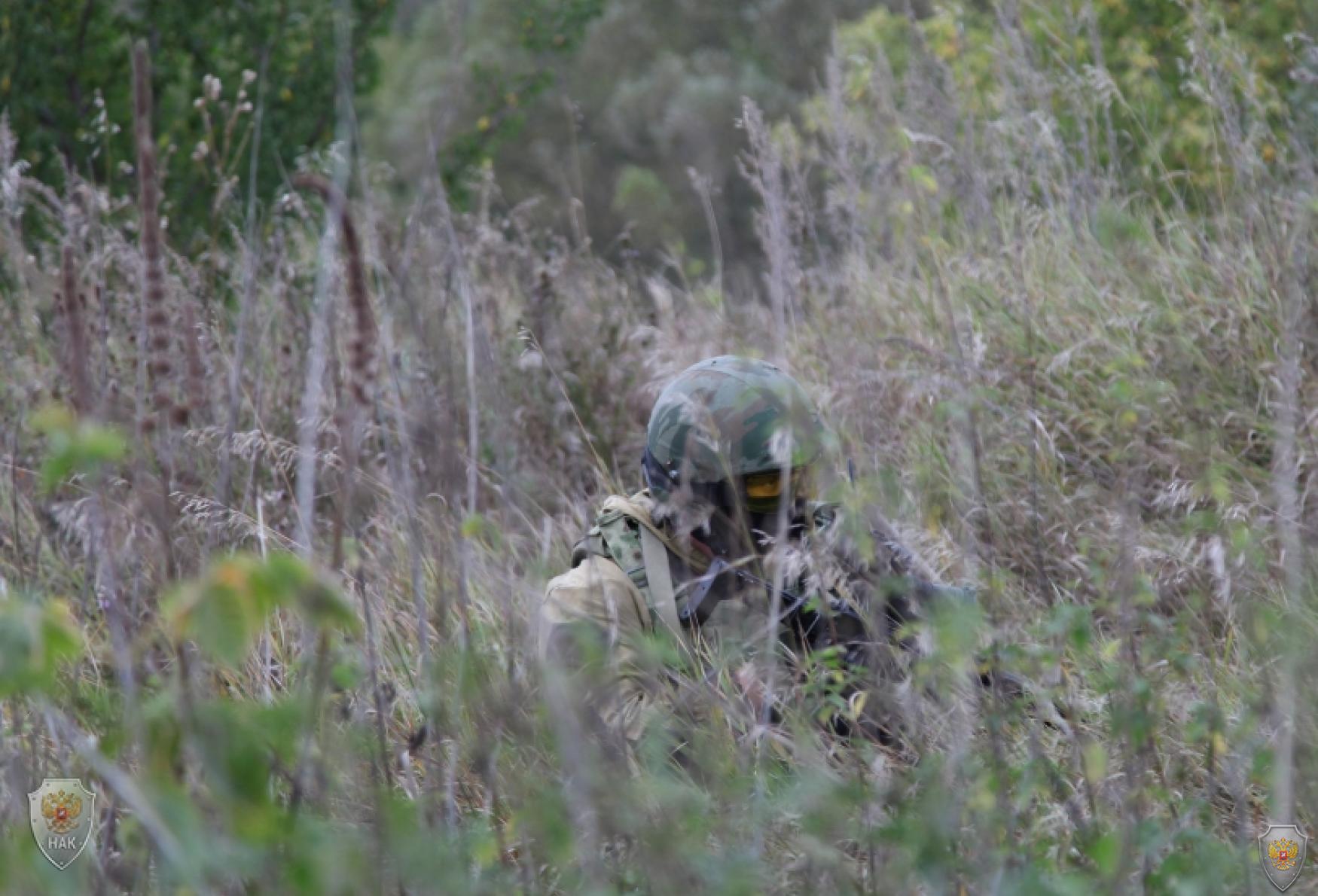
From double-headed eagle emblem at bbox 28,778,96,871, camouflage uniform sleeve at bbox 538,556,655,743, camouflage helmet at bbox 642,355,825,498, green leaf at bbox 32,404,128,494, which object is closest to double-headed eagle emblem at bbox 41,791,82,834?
double-headed eagle emblem at bbox 28,778,96,871

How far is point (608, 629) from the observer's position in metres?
2.40

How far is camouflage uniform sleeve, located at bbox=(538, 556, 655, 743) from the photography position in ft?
6.64

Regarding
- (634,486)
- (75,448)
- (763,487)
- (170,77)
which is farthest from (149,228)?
(170,77)

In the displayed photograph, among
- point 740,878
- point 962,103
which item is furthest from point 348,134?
point 962,103

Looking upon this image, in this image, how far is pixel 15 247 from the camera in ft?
9.35

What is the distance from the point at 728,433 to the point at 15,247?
60.3 inches

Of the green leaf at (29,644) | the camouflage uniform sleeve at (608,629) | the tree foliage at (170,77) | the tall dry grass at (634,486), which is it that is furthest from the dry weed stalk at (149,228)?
the tree foliage at (170,77)

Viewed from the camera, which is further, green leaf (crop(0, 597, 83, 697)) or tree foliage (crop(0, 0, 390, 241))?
tree foliage (crop(0, 0, 390, 241))

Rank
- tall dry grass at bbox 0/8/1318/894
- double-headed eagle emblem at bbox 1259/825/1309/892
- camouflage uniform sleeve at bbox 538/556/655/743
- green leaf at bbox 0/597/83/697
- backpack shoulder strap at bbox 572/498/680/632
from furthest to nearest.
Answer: backpack shoulder strap at bbox 572/498/680/632, camouflage uniform sleeve at bbox 538/556/655/743, double-headed eagle emblem at bbox 1259/825/1309/892, tall dry grass at bbox 0/8/1318/894, green leaf at bbox 0/597/83/697

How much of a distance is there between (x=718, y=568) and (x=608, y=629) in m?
0.33

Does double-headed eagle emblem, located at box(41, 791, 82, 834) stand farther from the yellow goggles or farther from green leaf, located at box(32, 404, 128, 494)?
the yellow goggles

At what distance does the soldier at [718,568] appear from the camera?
2.15 meters

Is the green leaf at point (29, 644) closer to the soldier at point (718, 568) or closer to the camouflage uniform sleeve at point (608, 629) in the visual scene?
the camouflage uniform sleeve at point (608, 629)

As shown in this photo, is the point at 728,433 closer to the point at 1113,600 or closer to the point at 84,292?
the point at 1113,600
